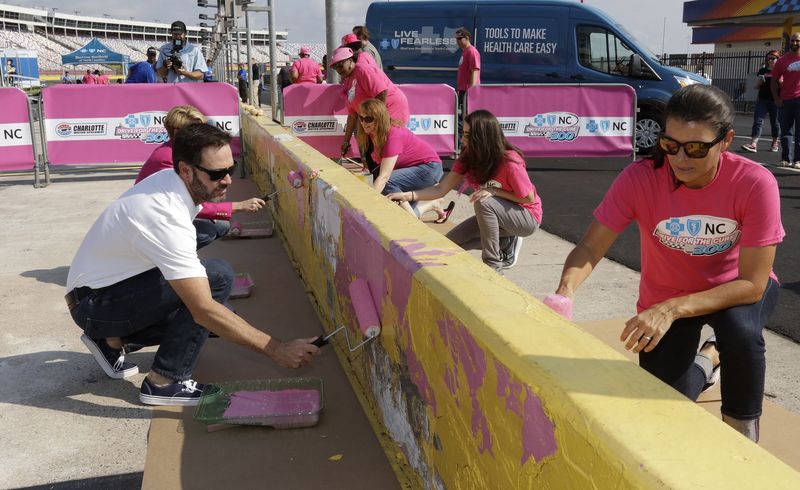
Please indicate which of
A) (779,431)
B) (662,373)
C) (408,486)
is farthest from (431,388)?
(779,431)

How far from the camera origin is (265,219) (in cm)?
837

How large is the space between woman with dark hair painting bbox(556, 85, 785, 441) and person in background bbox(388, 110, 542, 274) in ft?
6.86

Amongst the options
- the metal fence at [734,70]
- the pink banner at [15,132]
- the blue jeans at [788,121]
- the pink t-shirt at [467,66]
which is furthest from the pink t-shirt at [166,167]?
the metal fence at [734,70]

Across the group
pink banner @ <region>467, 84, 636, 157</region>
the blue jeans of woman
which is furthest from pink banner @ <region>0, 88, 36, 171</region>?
the blue jeans of woman

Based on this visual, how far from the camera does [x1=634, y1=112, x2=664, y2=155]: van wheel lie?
40.5 feet

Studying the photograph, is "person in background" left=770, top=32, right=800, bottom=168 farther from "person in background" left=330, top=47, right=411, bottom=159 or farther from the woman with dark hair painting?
the woman with dark hair painting

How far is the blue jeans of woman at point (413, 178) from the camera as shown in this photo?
6.43 m

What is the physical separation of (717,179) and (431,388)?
1235mm

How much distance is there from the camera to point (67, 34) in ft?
423

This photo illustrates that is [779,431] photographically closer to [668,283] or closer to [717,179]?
[668,283]

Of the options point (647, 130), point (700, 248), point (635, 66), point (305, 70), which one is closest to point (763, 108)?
point (647, 130)

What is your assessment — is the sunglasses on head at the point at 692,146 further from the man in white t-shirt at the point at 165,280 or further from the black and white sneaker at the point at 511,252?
the black and white sneaker at the point at 511,252

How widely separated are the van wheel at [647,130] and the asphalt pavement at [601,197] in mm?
413

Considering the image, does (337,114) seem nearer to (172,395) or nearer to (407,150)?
(407,150)
